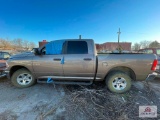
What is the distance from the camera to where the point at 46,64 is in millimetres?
3570

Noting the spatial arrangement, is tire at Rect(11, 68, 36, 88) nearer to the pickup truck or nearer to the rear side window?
the pickup truck

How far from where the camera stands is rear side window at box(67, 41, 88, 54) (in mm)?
3482

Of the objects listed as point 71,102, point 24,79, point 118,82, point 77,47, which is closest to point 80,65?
point 77,47

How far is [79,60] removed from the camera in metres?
3.41

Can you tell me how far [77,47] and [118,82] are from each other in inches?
76.9

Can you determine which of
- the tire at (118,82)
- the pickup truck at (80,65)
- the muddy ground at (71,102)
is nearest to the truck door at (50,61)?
the pickup truck at (80,65)

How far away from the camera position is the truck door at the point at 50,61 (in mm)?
3529

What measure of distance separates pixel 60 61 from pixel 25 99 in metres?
1.63

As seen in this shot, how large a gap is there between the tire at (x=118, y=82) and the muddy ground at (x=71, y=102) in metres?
0.20

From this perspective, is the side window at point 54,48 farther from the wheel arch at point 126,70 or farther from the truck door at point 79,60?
the wheel arch at point 126,70

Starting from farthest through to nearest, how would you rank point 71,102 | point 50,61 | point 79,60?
point 50,61, point 79,60, point 71,102

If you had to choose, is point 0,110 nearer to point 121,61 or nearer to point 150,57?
point 121,61

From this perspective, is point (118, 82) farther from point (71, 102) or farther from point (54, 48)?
point (54, 48)

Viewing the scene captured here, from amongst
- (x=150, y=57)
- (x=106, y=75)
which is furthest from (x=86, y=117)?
(x=150, y=57)
